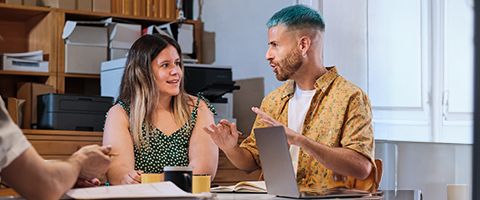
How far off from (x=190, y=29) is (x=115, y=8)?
46 cm

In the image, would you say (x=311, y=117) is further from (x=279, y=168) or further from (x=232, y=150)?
(x=279, y=168)

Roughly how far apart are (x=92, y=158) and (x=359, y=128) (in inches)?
40.2

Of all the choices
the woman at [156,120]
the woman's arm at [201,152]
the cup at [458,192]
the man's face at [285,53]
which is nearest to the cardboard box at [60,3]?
the woman at [156,120]

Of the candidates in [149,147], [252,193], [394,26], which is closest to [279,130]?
[252,193]

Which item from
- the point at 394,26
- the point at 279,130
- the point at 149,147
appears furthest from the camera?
the point at 394,26

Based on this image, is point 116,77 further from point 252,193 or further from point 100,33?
point 252,193

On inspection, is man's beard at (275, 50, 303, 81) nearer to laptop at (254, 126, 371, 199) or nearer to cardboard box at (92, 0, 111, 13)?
laptop at (254, 126, 371, 199)

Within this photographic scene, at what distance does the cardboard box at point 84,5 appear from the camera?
14.3 ft

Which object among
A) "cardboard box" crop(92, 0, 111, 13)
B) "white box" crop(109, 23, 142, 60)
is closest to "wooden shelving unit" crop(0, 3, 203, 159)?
"cardboard box" crop(92, 0, 111, 13)

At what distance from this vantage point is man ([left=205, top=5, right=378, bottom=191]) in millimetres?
2375

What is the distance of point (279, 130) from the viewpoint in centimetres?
201

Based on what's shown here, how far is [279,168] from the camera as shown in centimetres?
207

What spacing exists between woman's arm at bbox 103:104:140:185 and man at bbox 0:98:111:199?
3.44ft

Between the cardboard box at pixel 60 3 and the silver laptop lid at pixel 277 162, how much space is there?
247 cm
